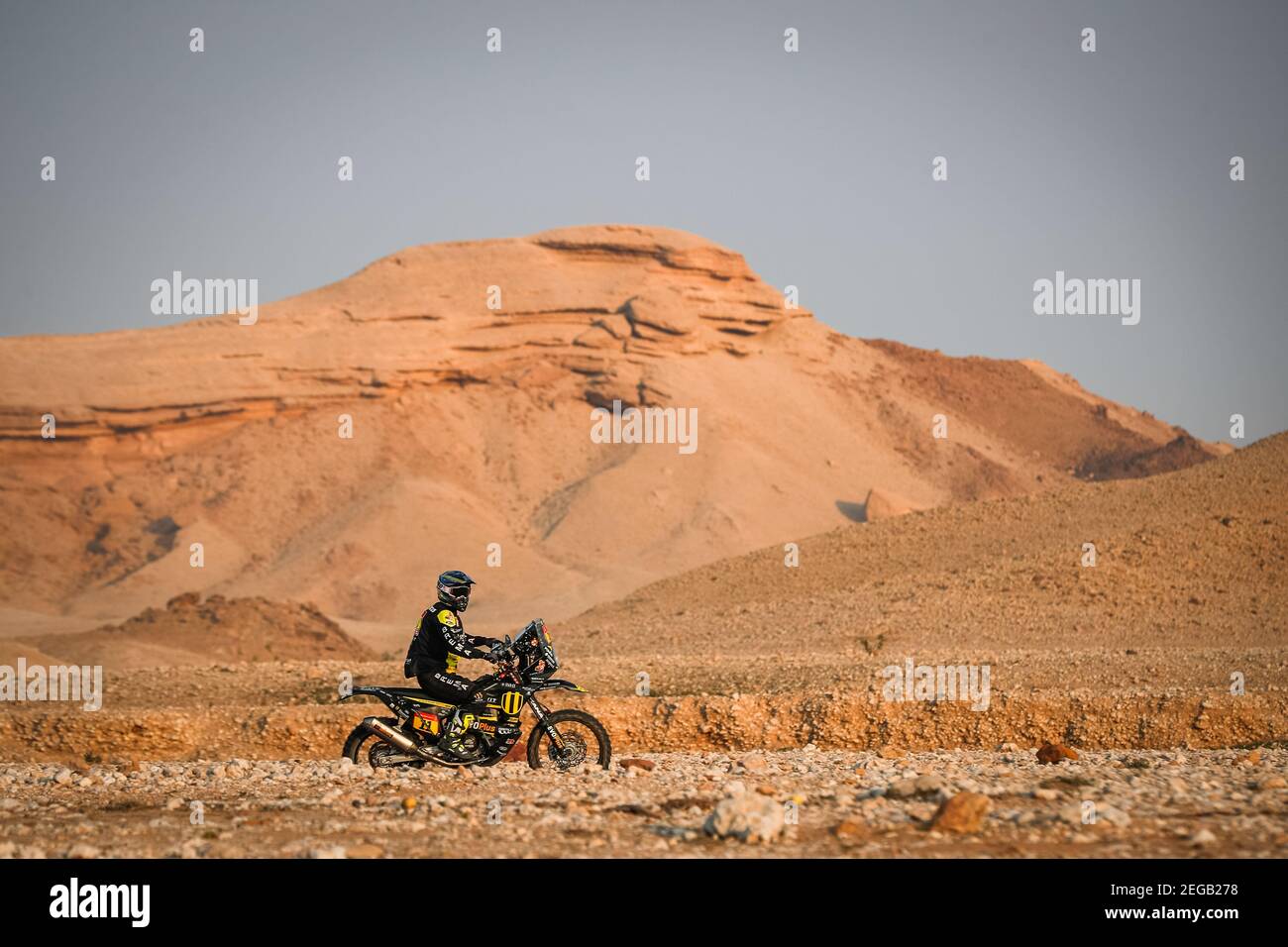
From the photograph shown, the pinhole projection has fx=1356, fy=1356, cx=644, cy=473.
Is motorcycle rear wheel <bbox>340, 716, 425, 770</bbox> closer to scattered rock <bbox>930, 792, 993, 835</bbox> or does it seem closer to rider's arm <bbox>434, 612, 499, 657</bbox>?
rider's arm <bbox>434, 612, 499, 657</bbox>

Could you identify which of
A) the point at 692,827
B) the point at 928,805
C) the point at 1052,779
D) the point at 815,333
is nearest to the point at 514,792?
the point at 692,827

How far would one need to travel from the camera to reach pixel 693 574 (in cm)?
3170

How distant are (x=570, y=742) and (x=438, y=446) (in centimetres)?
4338

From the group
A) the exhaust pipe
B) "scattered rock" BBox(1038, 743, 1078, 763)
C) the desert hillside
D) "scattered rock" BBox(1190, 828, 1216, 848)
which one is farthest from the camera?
the desert hillside

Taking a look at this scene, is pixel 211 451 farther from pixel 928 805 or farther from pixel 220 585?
pixel 928 805

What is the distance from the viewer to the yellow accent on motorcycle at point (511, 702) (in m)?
10.6

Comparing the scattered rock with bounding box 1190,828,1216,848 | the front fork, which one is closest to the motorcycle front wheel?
the front fork

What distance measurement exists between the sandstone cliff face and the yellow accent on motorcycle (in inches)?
1129

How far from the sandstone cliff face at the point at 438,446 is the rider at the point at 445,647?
2867cm

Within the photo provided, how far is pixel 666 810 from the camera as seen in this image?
8.70 metres

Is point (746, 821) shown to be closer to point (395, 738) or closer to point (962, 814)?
point (962, 814)

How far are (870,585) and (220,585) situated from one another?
2589cm

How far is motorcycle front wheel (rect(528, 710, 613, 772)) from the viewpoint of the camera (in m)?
10.7

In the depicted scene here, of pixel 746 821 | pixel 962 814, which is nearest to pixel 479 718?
pixel 746 821
